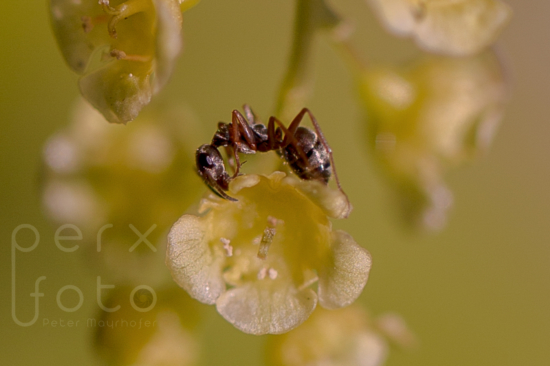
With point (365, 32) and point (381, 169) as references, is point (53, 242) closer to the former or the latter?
point (381, 169)

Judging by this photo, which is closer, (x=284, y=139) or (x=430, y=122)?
(x=284, y=139)

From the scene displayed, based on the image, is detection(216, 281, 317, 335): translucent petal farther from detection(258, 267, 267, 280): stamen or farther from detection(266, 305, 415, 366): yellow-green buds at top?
detection(266, 305, 415, 366): yellow-green buds at top

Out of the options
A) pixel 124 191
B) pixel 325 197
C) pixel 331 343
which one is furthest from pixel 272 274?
pixel 124 191

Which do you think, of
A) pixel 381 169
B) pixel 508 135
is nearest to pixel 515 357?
pixel 508 135

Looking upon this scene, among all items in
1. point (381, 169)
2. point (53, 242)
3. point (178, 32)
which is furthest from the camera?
point (53, 242)

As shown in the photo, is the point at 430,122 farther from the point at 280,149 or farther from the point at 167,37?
the point at 167,37
